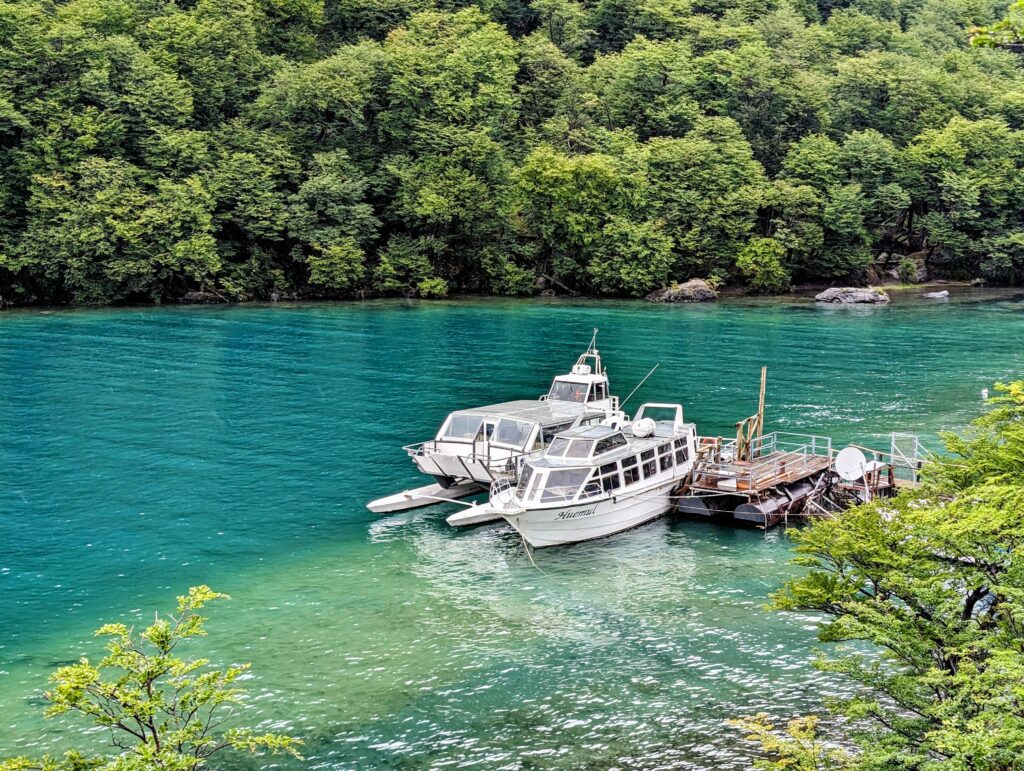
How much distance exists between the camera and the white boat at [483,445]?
122ft

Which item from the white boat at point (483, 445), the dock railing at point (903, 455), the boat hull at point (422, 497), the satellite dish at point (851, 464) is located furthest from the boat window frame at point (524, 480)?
the dock railing at point (903, 455)

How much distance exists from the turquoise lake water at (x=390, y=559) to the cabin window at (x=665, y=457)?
2.41 metres

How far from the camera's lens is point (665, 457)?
37.9m

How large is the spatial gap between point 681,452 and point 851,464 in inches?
260

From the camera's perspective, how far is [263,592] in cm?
2923

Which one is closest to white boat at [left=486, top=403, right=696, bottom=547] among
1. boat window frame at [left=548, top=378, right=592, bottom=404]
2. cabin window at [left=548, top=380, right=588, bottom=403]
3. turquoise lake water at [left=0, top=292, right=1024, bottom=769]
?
turquoise lake water at [left=0, top=292, right=1024, bottom=769]

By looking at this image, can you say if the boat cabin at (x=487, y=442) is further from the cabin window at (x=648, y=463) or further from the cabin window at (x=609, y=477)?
the cabin window at (x=648, y=463)

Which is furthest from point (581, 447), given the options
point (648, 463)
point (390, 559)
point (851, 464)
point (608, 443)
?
point (851, 464)

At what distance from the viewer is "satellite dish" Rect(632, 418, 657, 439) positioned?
37.5 meters

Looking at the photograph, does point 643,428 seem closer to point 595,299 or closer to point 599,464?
point 599,464

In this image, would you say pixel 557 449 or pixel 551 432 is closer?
pixel 557 449

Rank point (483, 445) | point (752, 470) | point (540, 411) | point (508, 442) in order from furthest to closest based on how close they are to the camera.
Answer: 1. point (540, 411)
2. point (508, 442)
3. point (483, 445)
4. point (752, 470)

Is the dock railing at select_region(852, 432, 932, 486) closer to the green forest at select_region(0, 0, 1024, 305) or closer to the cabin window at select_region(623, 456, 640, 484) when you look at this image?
the cabin window at select_region(623, 456, 640, 484)

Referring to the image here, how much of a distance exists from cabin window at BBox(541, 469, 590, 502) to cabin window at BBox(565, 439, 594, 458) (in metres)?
0.90
